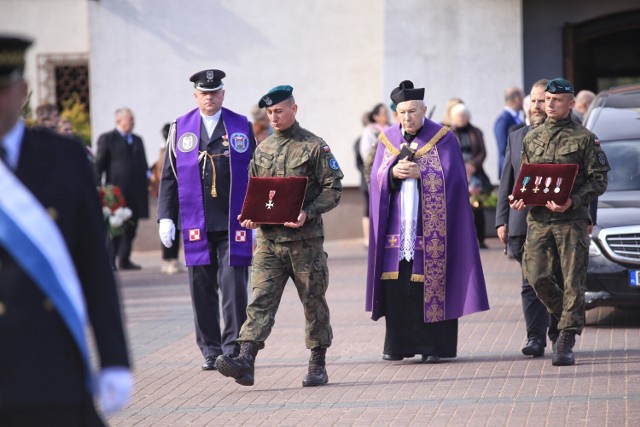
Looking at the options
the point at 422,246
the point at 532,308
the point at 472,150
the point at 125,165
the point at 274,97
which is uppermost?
the point at 274,97

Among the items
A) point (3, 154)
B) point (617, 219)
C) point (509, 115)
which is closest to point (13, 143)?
point (3, 154)

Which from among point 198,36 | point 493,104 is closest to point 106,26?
point 198,36

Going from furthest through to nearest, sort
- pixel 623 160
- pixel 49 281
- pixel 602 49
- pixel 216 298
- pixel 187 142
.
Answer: pixel 602 49, pixel 623 160, pixel 216 298, pixel 187 142, pixel 49 281

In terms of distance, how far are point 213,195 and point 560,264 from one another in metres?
2.41

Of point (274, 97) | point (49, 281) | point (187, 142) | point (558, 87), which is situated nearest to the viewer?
point (49, 281)

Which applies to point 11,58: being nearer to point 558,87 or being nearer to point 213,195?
point 213,195

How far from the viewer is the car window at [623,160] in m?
11.6

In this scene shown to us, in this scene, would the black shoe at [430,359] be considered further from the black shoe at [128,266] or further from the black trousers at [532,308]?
the black shoe at [128,266]

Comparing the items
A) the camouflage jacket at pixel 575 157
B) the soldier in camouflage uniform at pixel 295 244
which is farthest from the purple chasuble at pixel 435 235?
the soldier in camouflage uniform at pixel 295 244

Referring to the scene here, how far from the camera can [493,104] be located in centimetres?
1970

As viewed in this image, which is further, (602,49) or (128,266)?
(602,49)

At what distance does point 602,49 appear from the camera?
23422mm

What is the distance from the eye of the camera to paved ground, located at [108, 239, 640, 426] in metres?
7.43

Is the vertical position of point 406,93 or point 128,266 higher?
point 406,93
